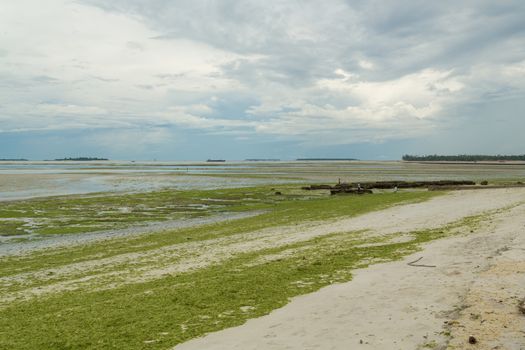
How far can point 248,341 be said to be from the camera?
7949 mm

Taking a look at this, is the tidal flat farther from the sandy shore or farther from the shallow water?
the sandy shore

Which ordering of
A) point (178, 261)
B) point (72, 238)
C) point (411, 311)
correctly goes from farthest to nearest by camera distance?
point (72, 238), point (178, 261), point (411, 311)

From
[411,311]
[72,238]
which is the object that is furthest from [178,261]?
[72,238]

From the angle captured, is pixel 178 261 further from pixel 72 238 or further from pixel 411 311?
pixel 72 238

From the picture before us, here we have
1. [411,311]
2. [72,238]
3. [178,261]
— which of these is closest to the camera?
[411,311]

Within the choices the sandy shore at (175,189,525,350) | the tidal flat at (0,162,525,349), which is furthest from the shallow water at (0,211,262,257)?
the sandy shore at (175,189,525,350)

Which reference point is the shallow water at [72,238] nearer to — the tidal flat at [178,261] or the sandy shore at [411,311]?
the tidal flat at [178,261]

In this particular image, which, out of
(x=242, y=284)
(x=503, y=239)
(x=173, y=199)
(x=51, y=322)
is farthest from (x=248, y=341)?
(x=173, y=199)

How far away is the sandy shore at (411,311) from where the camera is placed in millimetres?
7617

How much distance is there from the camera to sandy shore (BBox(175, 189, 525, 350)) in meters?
7.62

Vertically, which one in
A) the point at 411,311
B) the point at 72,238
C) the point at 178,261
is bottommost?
the point at 72,238

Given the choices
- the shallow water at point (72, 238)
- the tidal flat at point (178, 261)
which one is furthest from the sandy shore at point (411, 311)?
the shallow water at point (72, 238)

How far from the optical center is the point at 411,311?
8.98 meters

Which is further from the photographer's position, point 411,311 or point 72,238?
point 72,238
